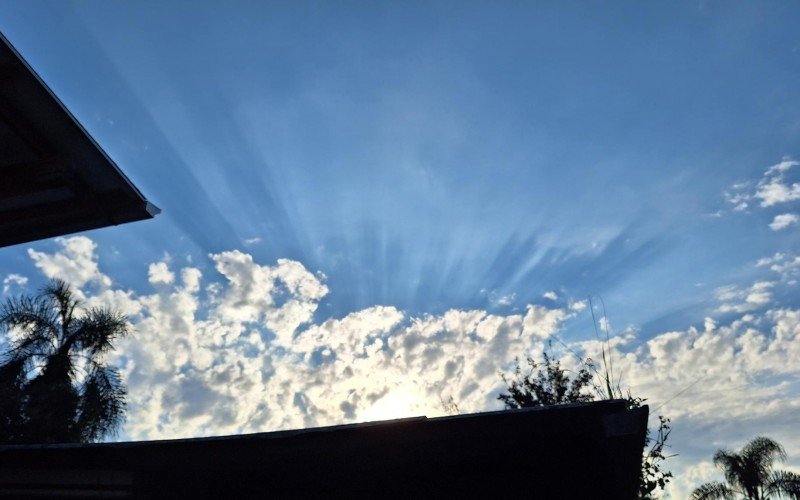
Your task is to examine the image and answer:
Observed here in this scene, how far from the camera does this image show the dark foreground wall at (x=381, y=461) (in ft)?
13.6

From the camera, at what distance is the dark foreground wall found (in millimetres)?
4160

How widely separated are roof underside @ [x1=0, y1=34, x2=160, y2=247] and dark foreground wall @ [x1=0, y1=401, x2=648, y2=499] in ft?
7.09

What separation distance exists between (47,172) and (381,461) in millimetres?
3978

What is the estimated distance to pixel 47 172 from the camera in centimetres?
404

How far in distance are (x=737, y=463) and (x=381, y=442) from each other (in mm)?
28385

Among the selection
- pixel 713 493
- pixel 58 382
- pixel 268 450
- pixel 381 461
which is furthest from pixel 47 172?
pixel 713 493

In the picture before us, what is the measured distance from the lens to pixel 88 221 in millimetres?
4684

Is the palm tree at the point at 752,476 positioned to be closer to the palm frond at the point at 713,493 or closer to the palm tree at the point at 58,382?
the palm frond at the point at 713,493

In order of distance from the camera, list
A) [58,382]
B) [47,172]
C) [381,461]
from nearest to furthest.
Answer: [47,172]
[381,461]
[58,382]

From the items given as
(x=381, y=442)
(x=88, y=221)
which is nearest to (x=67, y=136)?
(x=88, y=221)

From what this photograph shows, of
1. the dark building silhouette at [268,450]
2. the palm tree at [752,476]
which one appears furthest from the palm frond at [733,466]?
the dark building silhouette at [268,450]

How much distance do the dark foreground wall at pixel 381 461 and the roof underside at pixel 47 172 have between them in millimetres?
2163

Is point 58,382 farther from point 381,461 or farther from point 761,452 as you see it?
point 761,452

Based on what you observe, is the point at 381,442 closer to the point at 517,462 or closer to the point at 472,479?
the point at 472,479
